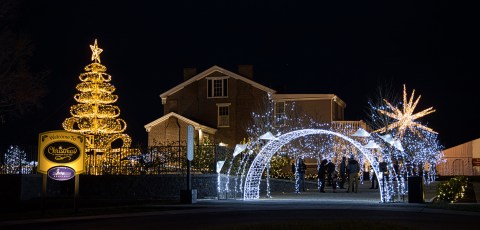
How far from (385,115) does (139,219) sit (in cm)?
3669

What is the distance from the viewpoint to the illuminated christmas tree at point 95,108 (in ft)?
130

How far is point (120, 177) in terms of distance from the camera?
27.5 metres

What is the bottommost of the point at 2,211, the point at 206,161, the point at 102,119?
the point at 2,211

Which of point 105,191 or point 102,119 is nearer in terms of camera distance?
point 105,191

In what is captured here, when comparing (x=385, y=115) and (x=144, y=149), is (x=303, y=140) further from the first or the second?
(x=144, y=149)

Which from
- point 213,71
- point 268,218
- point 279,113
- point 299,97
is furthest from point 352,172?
point 213,71

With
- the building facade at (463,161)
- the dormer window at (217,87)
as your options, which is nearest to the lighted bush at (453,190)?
the dormer window at (217,87)

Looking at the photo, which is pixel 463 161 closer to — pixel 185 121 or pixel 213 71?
pixel 213 71

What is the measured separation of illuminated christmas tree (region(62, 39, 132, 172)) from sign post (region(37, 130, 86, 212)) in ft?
59.3

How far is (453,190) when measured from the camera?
22953mm

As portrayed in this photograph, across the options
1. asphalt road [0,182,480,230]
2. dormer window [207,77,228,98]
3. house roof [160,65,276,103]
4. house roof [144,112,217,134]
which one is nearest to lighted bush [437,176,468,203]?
asphalt road [0,182,480,230]

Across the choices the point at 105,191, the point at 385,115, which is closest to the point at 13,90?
the point at 105,191

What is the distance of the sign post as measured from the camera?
21.0 m

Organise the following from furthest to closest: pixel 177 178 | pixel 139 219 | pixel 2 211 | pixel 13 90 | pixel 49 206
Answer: pixel 13 90, pixel 177 178, pixel 49 206, pixel 2 211, pixel 139 219
